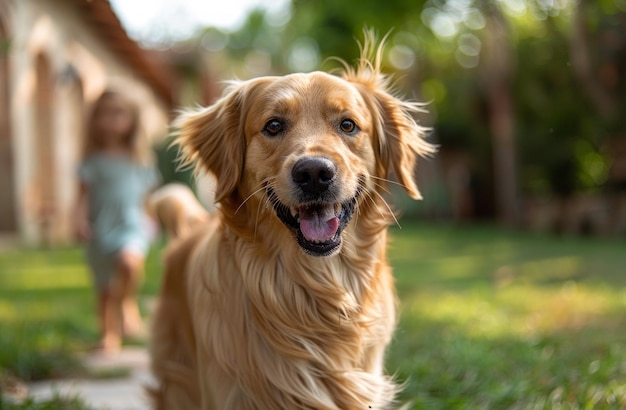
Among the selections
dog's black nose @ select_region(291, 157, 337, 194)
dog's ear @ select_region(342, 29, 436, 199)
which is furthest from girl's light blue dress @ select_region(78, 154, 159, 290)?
dog's black nose @ select_region(291, 157, 337, 194)

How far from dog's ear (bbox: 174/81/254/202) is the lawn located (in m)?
1.48

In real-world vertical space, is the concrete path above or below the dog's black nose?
below

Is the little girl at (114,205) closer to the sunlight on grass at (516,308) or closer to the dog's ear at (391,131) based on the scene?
the sunlight on grass at (516,308)

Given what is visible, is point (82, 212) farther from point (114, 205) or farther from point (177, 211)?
point (177, 211)

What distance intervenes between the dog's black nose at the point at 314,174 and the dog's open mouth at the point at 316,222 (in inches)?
3.1

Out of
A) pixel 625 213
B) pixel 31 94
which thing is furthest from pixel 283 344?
pixel 625 213

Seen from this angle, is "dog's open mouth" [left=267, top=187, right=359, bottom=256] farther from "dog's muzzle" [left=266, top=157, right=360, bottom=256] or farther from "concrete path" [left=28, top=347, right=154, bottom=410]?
"concrete path" [left=28, top=347, right=154, bottom=410]

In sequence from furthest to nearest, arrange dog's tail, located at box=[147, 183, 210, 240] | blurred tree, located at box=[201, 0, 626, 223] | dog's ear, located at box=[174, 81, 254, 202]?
blurred tree, located at box=[201, 0, 626, 223] → dog's tail, located at box=[147, 183, 210, 240] → dog's ear, located at box=[174, 81, 254, 202]

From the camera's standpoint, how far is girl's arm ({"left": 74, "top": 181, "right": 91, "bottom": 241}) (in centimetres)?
686

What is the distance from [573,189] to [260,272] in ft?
58.4

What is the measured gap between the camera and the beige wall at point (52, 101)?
13.7 m

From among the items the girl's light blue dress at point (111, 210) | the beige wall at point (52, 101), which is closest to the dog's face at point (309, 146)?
the girl's light blue dress at point (111, 210)

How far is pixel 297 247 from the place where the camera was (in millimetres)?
3229

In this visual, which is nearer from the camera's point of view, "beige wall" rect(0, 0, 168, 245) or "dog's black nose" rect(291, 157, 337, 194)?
"dog's black nose" rect(291, 157, 337, 194)
